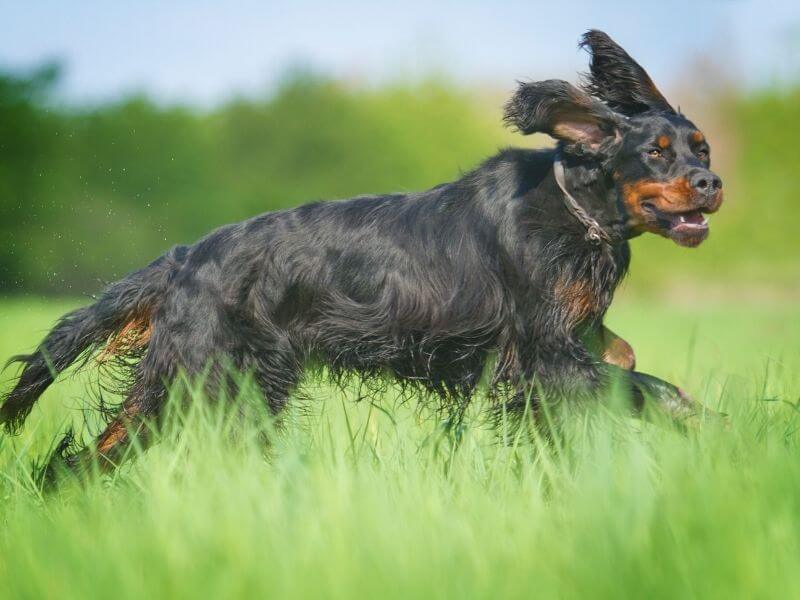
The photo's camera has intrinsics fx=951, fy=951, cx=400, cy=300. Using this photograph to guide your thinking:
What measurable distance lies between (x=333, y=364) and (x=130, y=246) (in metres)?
17.2

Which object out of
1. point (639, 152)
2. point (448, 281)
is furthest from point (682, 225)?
point (448, 281)

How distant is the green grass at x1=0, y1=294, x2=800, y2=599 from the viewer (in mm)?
1940

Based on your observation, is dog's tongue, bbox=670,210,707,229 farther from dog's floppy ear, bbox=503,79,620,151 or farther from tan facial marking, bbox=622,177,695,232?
dog's floppy ear, bbox=503,79,620,151

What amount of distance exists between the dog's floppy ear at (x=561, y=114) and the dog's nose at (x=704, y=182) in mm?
359

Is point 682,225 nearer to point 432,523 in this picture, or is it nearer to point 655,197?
point 655,197

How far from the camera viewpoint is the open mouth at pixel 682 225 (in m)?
3.54

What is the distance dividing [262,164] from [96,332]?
25.4 meters

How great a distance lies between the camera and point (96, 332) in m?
3.99

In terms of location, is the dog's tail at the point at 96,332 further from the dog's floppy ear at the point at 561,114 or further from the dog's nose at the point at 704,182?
the dog's nose at the point at 704,182

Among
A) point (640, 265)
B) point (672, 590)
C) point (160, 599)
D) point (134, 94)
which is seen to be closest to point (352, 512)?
point (160, 599)

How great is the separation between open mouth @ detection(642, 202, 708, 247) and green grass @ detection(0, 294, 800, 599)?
0.64m

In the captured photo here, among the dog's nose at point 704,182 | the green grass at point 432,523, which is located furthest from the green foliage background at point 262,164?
the green grass at point 432,523

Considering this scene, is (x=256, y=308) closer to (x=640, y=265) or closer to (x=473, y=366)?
(x=473, y=366)

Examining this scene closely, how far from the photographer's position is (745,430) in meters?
2.95
